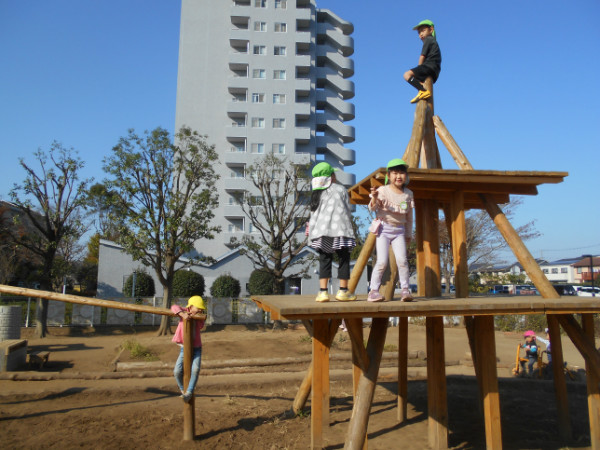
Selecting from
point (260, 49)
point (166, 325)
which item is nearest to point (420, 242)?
point (166, 325)

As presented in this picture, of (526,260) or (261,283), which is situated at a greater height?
(261,283)

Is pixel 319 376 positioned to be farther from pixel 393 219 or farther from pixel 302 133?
pixel 302 133

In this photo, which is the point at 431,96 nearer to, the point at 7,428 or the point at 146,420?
the point at 146,420

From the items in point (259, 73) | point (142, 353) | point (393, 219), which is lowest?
point (142, 353)

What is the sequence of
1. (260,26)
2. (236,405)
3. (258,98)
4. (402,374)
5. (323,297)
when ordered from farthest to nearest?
(260,26) → (258,98) → (236,405) → (402,374) → (323,297)

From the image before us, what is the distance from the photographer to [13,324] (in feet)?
44.2

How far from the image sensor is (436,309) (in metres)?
4.25

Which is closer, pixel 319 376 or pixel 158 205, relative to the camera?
pixel 319 376

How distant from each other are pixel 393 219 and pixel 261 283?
23.5 metres

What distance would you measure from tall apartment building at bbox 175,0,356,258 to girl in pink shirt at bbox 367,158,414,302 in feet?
141

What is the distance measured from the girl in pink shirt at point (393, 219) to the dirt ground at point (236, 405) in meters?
2.57

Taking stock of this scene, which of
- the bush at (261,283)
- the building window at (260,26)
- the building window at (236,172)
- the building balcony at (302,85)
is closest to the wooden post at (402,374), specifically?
the bush at (261,283)

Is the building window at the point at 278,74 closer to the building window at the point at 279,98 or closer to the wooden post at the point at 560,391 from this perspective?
the building window at the point at 279,98

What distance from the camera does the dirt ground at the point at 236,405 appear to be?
6.19 meters
